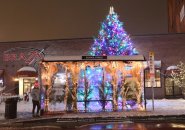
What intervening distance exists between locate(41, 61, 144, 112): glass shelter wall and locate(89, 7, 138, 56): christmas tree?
8.63m

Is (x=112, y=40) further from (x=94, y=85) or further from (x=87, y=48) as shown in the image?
(x=87, y=48)

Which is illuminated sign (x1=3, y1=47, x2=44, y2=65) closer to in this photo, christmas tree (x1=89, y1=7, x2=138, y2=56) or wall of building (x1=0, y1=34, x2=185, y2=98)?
wall of building (x1=0, y1=34, x2=185, y2=98)

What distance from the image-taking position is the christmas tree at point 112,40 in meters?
33.5

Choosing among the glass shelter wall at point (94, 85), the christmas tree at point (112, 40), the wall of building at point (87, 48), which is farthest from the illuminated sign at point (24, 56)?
the glass shelter wall at point (94, 85)

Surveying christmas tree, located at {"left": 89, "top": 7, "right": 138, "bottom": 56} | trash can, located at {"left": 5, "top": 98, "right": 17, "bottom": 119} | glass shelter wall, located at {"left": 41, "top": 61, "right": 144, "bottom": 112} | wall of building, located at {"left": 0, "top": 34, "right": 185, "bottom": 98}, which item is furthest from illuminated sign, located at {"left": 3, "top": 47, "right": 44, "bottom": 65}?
trash can, located at {"left": 5, "top": 98, "right": 17, "bottom": 119}

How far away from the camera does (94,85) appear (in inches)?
984

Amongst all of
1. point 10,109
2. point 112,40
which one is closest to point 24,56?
point 112,40

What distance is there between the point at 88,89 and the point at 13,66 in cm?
2275

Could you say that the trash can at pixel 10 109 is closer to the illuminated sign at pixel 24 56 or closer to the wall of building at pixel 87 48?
the wall of building at pixel 87 48

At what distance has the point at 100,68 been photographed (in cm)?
2511

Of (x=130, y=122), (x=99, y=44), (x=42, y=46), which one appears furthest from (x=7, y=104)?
(x=42, y=46)

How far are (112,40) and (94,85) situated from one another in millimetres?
9655

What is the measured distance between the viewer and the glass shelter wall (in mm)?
24312

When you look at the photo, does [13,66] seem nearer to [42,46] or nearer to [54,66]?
[42,46]
